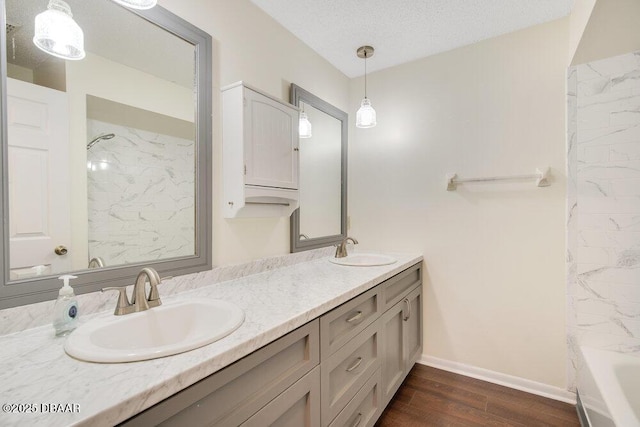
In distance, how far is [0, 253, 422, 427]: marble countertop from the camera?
0.52m

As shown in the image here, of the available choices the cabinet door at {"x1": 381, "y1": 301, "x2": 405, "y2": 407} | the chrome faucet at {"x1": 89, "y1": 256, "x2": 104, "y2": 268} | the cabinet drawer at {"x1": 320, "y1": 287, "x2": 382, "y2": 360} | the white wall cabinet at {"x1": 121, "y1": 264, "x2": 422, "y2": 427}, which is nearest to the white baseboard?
the white wall cabinet at {"x1": 121, "y1": 264, "x2": 422, "y2": 427}

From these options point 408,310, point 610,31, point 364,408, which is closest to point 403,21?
point 610,31

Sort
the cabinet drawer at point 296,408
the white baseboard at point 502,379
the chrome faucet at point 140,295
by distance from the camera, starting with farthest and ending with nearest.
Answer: the white baseboard at point 502,379, the chrome faucet at point 140,295, the cabinet drawer at point 296,408

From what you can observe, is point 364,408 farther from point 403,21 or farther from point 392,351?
point 403,21

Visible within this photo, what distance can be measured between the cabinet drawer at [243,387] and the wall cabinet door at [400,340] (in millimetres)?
705

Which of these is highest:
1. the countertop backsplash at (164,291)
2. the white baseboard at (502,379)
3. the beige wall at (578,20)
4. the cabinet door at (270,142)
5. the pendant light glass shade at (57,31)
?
the beige wall at (578,20)

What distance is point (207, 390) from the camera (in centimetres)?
69

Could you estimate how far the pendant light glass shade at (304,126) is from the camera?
2.03 metres

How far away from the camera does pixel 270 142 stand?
1.56 meters

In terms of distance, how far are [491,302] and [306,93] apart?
1.94 m

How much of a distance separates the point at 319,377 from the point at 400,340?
36.9 inches

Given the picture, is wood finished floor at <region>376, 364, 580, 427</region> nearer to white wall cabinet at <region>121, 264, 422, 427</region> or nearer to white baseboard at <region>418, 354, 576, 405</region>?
white baseboard at <region>418, 354, 576, 405</region>

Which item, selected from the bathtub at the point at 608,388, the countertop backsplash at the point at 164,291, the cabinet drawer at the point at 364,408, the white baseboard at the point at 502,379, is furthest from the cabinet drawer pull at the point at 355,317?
the white baseboard at the point at 502,379

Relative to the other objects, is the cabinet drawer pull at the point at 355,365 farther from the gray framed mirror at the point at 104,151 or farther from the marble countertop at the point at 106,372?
the gray framed mirror at the point at 104,151
